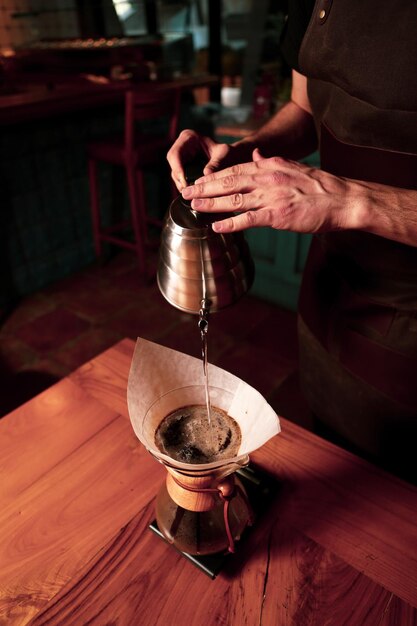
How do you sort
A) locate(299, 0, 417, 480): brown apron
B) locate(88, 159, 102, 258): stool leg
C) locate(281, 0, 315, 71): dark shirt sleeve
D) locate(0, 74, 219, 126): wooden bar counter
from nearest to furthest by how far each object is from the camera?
1. locate(299, 0, 417, 480): brown apron
2. locate(281, 0, 315, 71): dark shirt sleeve
3. locate(0, 74, 219, 126): wooden bar counter
4. locate(88, 159, 102, 258): stool leg

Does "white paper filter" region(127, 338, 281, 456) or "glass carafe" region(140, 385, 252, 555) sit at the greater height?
"white paper filter" region(127, 338, 281, 456)

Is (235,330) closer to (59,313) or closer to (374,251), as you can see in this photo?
(59,313)

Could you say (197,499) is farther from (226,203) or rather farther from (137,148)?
(137,148)

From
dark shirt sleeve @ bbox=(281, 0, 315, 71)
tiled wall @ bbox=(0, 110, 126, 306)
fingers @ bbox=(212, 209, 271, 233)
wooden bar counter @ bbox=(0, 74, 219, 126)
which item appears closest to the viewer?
fingers @ bbox=(212, 209, 271, 233)

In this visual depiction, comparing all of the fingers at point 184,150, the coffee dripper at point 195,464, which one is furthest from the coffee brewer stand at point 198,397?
the fingers at point 184,150

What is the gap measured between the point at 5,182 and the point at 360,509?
309 cm

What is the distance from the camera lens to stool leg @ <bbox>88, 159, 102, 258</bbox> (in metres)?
3.44

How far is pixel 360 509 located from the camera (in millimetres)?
971

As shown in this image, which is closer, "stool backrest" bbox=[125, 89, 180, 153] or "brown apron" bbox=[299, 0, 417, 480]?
"brown apron" bbox=[299, 0, 417, 480]

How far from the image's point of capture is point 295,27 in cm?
126

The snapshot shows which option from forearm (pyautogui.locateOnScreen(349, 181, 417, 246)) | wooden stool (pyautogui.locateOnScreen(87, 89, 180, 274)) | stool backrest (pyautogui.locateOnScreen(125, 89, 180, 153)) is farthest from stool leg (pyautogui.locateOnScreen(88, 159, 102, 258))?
forearm (pyautogui.locateOnScreen(349, 181, 417, 246))

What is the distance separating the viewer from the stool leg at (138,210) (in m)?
3.28

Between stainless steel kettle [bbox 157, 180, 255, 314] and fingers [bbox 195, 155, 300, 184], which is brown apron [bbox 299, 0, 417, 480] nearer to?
fingers [bbox 195, 155, 300, 184]

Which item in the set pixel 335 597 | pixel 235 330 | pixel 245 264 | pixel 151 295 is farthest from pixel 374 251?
pixel 151 295
